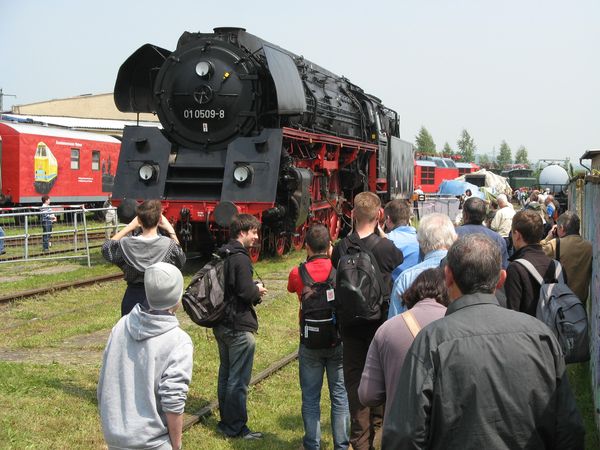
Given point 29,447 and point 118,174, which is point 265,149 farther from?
point 29,447

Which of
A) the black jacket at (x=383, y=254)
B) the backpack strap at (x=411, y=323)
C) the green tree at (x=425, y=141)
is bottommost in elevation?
the backpack strap at (x=411, y=323)

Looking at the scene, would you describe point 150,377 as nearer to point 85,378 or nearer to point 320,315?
point 320,315

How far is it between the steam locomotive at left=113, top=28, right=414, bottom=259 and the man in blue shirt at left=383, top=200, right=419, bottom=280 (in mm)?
6534

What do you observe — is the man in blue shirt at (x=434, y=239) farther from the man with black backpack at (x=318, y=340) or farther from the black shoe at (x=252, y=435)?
the black shoe at (x=252, y=435)

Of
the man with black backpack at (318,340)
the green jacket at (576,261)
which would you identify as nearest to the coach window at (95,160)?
the green jacket at (576,261)

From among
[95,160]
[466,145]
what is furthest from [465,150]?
[95,160]

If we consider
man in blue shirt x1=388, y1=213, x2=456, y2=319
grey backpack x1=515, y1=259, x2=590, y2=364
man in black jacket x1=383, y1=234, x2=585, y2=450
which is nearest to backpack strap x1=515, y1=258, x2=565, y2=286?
grey backpack x1=515, y1=259, x2=590, y2=364

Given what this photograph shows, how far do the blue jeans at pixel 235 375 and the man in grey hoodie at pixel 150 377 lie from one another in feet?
6.94

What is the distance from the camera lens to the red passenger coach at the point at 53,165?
24297 mm

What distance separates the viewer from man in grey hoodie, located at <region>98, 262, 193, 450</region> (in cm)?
342

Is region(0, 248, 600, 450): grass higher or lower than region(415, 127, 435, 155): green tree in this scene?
lower

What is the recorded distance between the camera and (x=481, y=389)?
265 cm

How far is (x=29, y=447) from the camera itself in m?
5.27

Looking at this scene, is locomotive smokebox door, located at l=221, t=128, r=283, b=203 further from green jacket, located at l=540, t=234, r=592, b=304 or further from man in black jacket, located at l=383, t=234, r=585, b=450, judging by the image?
man in black jacket, located at l=383, t=234, r=585, b=450
